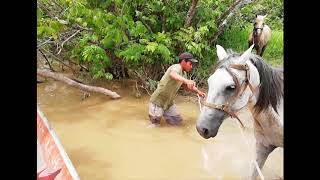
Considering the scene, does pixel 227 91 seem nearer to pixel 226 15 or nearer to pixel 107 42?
pixel 107 42

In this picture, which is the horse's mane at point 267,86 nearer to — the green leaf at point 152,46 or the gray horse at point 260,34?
the green leaf at point 152,46

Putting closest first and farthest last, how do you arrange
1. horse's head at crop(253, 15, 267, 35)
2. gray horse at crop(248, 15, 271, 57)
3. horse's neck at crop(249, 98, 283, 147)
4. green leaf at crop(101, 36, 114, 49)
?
1. horse's neck at crop(249, 98, 283, 147)
2. green leaf at crop(101, 36, 114, 49)
3. gray horse at crop(248, 15, 271, 57)
4. horse's head at crop(253, 15, 267, 35)

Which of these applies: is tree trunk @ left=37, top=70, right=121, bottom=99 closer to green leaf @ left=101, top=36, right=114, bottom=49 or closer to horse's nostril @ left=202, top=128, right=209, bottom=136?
green leaf @ left=101, top=36, right=114, bottom=49

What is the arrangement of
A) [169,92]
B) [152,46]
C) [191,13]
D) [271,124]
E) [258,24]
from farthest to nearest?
[258,24] < [191,13] < [152,46] < [169,92] < [271,124]

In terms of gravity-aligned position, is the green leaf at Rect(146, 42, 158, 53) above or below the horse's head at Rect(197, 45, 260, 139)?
below

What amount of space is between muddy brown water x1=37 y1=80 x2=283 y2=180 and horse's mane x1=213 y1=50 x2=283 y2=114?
1.13m

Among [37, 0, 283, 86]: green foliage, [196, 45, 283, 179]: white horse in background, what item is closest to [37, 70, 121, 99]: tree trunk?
[37, 0, 283, 86]: green foliage

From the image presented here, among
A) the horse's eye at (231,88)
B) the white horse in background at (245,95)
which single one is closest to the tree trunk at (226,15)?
the white horse in background at (245,95)

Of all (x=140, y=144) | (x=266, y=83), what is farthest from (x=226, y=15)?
(x=266, y=83)

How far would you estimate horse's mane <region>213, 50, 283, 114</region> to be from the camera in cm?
354

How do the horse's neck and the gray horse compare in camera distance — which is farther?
the gray horse

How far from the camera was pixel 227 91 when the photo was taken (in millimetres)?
3467

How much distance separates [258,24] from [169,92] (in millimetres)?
3370
